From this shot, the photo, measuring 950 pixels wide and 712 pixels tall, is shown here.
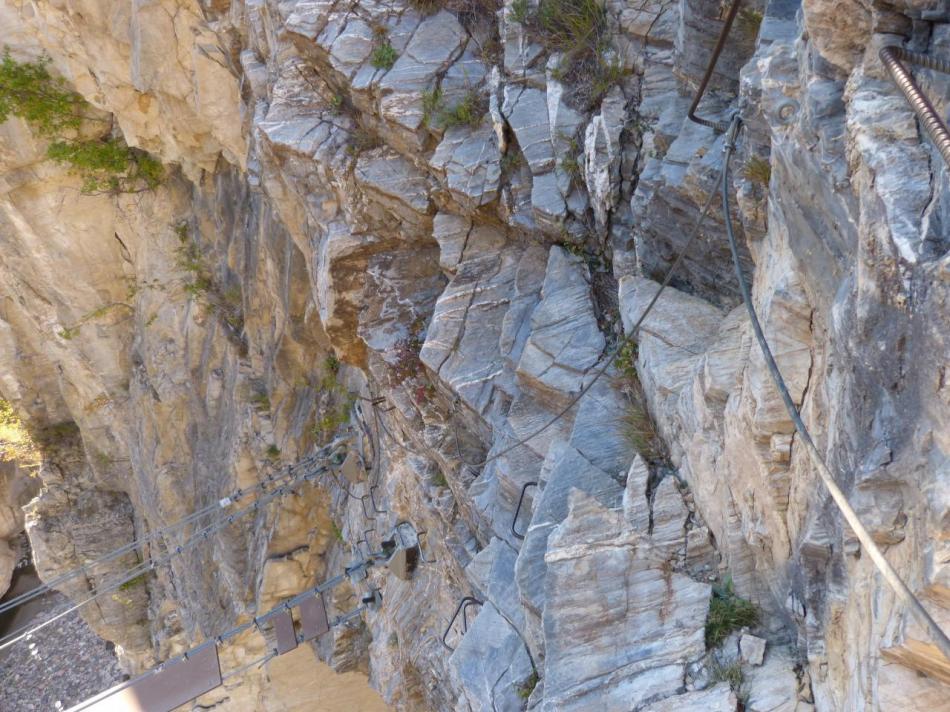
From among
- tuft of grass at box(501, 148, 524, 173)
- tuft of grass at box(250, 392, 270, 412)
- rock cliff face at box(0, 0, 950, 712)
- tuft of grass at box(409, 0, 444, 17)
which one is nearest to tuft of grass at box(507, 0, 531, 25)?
rock cliff face at box(0, 0, 950, 712)

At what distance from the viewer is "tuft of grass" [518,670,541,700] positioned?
546cm

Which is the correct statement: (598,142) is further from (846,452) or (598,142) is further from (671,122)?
(846,452)

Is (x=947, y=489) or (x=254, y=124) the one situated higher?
(x=254, y=124)

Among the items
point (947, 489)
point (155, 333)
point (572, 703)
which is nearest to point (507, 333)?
point (572, 703)

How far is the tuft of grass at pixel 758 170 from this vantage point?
453 centimetres

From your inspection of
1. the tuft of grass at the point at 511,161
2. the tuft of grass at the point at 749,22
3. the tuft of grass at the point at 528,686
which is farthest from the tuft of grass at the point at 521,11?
the tuft of grass at the point at 528,686

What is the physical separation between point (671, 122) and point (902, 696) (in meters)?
4.03

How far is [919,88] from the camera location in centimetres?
292

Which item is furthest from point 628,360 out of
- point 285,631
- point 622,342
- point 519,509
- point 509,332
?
point 285,631

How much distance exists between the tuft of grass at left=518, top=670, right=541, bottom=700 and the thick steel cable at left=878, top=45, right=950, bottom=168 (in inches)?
159

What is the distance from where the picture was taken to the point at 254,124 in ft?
31.8

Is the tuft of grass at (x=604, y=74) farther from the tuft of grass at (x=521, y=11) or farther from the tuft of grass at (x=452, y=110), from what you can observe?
the tuft of grass at (x=452, y=110)

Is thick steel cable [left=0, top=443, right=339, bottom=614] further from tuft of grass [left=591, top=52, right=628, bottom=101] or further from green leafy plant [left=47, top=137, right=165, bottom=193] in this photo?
green leafy plant [left=47, top=137, right=165, bottom=193]

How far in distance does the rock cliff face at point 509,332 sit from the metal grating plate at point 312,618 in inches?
49.3
